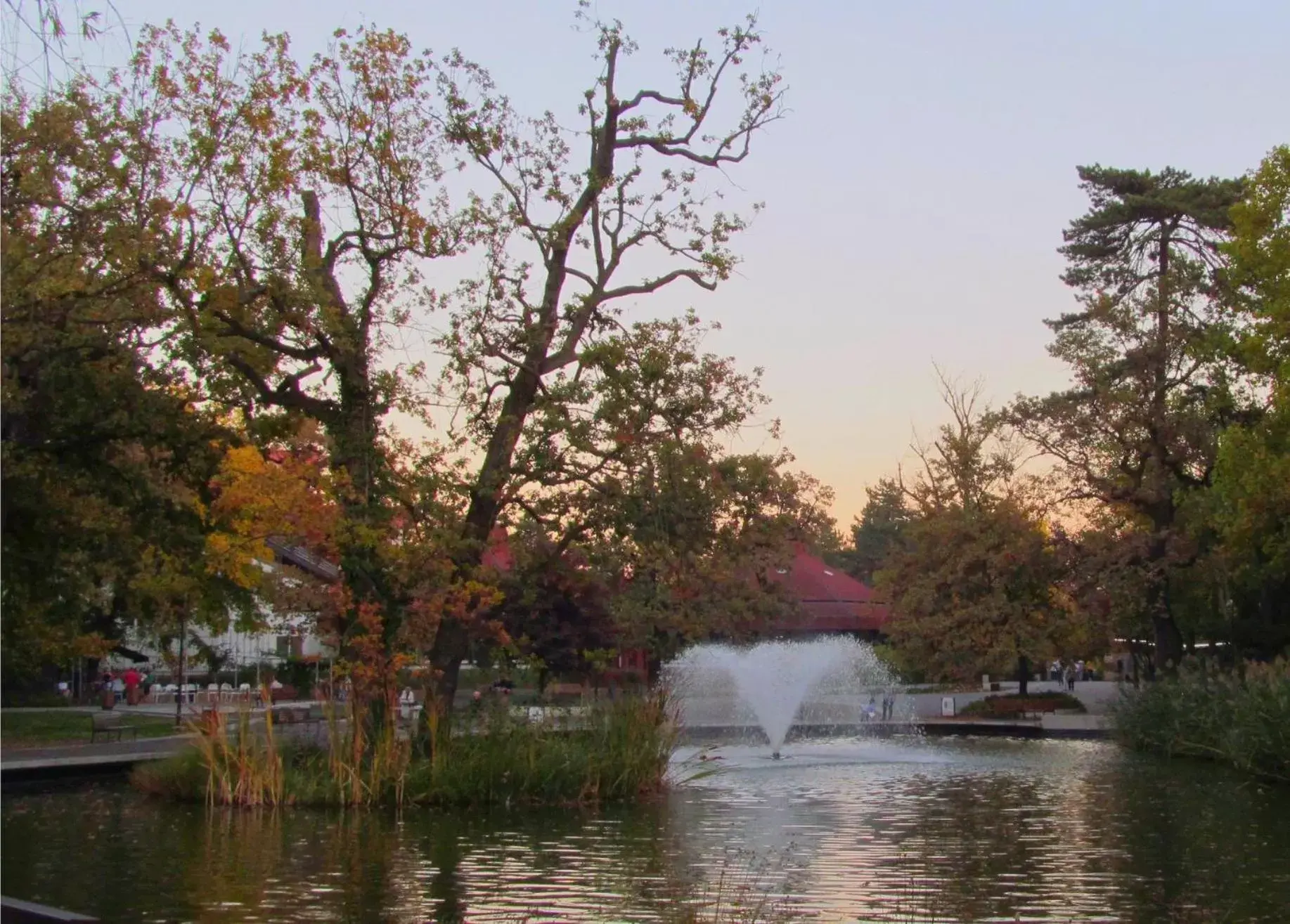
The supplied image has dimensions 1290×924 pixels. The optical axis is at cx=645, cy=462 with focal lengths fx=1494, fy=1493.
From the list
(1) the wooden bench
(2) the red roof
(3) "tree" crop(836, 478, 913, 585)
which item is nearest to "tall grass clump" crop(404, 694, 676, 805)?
(1) the wooden bench

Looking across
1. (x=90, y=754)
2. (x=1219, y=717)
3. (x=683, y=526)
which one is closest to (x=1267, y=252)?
(x=1219, y=717)

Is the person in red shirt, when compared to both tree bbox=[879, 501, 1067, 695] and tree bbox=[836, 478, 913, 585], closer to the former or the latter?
tree bbox=[879, 501, 1067, 695]

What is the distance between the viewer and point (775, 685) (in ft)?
116

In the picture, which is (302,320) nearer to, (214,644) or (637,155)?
(637,155)

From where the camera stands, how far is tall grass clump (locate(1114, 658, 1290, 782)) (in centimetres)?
2395

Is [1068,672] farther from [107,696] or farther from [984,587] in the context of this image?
[107,696]

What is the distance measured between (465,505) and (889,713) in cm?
2247

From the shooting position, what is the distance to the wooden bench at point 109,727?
30.0m

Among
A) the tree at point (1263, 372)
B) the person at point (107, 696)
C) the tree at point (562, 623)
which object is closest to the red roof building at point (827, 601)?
the tree at point (562, 623)

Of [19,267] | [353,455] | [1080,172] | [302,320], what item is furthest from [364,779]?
[1080,172]

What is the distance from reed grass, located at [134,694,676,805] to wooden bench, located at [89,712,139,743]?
976 centimetres

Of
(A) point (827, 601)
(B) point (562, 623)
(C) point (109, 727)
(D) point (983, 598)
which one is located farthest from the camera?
(A) point (827, 601)

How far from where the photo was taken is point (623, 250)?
24359 millimetres

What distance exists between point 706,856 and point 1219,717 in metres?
15.7
